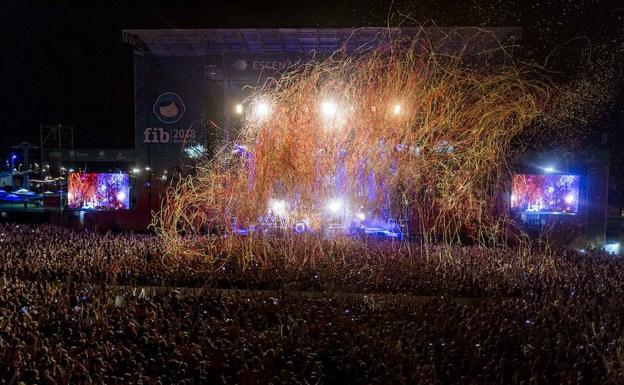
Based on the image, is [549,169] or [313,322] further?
[549,169]

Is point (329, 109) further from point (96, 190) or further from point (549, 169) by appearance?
point (96, 190)

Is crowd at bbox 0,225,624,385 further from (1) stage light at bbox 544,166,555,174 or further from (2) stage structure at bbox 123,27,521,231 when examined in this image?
(2) stage structure at bbox 123,27,521,231

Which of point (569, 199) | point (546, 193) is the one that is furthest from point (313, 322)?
point (546, 193)

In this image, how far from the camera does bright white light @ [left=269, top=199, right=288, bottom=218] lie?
32.5ft

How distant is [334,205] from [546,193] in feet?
32.3

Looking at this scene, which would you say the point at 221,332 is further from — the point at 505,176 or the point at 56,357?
the point at 505,176

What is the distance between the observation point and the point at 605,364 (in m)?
4.39

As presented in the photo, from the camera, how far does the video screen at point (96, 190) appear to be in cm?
1795

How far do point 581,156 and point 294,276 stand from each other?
11059mm

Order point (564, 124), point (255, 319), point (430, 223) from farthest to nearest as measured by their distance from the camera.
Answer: point (564, 124), point (430, 223), point (255, 319)

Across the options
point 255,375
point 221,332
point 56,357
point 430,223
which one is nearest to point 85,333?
point 56,357

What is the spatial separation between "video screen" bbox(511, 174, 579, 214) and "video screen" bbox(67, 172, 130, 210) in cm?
1421

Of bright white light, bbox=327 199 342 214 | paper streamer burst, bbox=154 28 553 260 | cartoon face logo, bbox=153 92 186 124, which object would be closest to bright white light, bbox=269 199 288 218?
paper streamer burst, bbox=154 28 553 260

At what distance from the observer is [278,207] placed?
10383 mm
